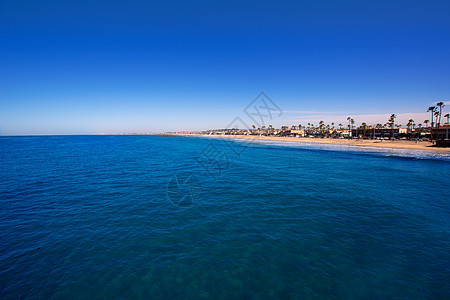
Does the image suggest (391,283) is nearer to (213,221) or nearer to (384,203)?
(213,221)

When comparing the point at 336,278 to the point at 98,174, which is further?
the point at 98,174

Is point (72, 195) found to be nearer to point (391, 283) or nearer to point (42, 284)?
point (42, 284)

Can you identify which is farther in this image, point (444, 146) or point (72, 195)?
point (444, 146)

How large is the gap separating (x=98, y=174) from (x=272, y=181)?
23.4 metres

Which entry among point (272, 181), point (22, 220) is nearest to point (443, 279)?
point (272, 181)

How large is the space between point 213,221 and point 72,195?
45.8ft

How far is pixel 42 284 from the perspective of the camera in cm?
696

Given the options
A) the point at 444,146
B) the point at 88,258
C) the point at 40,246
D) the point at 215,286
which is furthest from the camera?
the point at 444,146

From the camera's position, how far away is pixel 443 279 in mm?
7305

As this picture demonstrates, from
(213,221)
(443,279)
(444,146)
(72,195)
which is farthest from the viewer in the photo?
(444,146)

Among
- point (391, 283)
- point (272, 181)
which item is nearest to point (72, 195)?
point (272, 181)

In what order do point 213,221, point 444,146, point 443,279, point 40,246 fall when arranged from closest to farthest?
point 443,279, point 40,246, point 213,221, point 444,146

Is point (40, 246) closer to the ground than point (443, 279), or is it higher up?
higher up

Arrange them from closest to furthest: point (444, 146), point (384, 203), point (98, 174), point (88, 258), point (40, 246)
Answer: point (88, 258)
point (40, 246)
point (384, 203)
point (98, 174)
point (444, 146)
